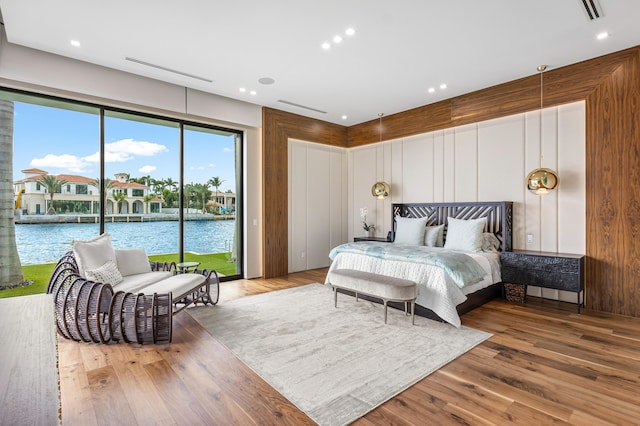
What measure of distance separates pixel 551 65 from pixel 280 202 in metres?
4.71

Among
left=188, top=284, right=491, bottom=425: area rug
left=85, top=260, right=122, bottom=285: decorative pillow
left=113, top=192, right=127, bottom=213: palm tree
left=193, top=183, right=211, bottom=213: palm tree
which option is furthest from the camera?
left=193, top=183, right=211, bottom=213: palm tree

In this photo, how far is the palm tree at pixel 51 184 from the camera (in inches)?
166

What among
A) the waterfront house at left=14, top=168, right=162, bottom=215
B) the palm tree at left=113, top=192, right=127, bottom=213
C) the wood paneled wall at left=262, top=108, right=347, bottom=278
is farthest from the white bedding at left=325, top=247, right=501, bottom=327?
the palm tree at left=113, top=192, right=127, bottom=213

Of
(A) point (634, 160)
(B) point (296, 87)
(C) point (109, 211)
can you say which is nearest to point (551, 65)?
(A) point (634, 160)

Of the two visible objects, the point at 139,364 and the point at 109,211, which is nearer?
the point at 139,364

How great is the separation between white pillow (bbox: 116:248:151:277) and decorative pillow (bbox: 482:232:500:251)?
4.77 m

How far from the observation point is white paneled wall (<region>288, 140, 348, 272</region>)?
670cm

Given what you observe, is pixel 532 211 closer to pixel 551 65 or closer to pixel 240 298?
pixel 551 65

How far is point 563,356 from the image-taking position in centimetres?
291

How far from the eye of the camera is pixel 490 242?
492 cm

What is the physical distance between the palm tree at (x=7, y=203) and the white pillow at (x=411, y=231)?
5.44m

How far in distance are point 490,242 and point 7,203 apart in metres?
6.52

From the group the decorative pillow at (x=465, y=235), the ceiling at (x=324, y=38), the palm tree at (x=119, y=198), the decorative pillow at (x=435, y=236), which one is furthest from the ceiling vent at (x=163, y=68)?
the decorative pillow at (x=465, y=235)

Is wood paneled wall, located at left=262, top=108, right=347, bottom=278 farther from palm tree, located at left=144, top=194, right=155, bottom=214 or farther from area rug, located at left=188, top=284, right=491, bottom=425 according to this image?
palm tree, located at left=144, top=194, right=155, bottom=214
